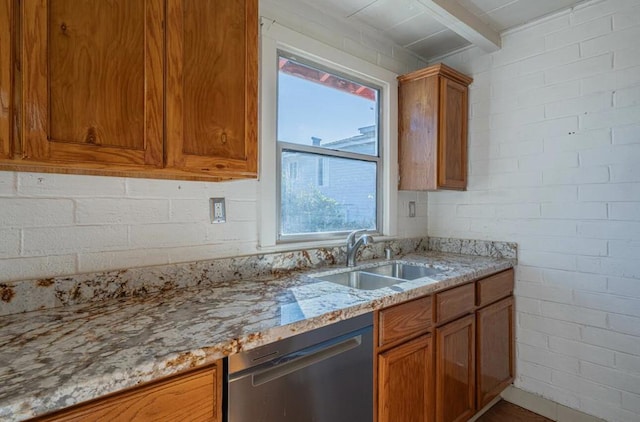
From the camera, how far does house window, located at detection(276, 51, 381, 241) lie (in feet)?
6.32

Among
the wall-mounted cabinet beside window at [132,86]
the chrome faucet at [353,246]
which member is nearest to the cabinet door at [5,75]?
the wall-mounted cabinet beside window at [132,86]

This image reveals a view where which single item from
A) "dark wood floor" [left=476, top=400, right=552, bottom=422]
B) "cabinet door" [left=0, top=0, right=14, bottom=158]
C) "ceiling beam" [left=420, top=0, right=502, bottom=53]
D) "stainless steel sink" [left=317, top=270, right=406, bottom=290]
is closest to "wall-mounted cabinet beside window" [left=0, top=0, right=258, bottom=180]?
"cabinet door" [left=0, top=0, right=14, bottom=158]

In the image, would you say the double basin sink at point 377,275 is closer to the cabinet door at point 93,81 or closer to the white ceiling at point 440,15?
the cabinet door at point 93,81

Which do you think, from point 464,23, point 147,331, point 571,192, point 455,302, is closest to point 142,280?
point 147,331

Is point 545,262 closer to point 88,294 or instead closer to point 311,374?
point 311,374

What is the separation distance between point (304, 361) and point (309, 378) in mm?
66

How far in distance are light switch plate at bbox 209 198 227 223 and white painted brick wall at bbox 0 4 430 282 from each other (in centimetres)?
3

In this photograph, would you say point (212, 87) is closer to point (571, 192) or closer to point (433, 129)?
point (433, 129)

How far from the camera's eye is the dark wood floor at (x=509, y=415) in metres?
2.10

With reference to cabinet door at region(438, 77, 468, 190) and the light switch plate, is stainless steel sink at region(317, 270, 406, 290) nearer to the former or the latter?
the light switch plate

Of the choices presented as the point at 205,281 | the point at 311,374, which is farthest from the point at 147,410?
the point at 205,281

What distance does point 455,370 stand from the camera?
1.80 metres

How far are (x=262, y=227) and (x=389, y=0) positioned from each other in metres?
1.52

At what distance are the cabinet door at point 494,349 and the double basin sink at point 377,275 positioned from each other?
1.36 ft
